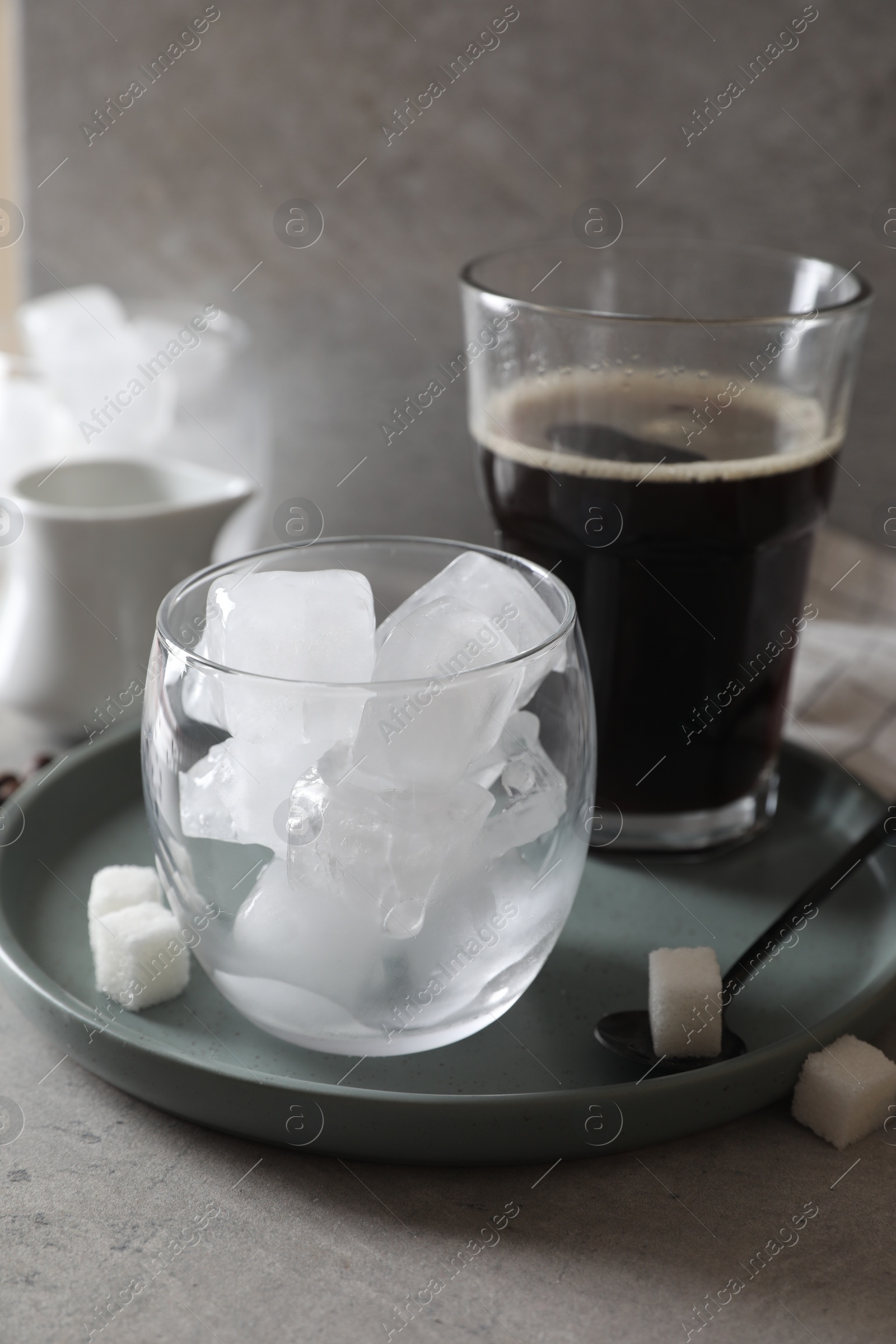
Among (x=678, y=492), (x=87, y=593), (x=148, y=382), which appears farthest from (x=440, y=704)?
(x=148, y=382)

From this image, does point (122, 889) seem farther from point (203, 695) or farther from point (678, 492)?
point (678, 492)

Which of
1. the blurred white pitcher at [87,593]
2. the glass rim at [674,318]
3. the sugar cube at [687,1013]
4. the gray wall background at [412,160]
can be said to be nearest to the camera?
the sugar cube at [687,1013]

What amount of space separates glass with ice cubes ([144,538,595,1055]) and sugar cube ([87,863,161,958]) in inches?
4.3

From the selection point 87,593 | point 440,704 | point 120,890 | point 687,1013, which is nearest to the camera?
point 440,704

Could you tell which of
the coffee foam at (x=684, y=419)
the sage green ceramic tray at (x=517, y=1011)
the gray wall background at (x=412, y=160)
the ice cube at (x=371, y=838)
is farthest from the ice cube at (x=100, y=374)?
the ice cube at (x=371, y=838)

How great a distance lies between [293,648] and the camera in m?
0.60

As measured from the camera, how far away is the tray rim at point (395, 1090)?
0.60 m

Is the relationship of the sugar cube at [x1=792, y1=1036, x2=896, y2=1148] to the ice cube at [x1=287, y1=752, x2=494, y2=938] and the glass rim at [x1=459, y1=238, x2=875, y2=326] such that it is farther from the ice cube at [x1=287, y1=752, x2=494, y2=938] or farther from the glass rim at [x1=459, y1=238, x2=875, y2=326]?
the glass rim at [x1=459, y1=238, x2=875, y2=326]

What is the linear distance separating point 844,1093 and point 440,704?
0.29m

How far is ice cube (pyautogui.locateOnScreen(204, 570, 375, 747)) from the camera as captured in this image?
0.56 m

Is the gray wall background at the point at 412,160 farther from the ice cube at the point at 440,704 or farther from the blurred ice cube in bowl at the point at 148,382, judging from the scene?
the ice cube at the point at 440,704

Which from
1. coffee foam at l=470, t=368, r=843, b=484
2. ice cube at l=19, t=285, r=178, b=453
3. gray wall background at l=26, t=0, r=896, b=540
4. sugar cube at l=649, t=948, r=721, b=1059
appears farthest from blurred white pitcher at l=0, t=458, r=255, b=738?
sugar cube at l=649, t=948, r=721, b=1059

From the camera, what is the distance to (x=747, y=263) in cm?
93

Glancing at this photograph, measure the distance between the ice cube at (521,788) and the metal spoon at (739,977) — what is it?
0.14 metres
